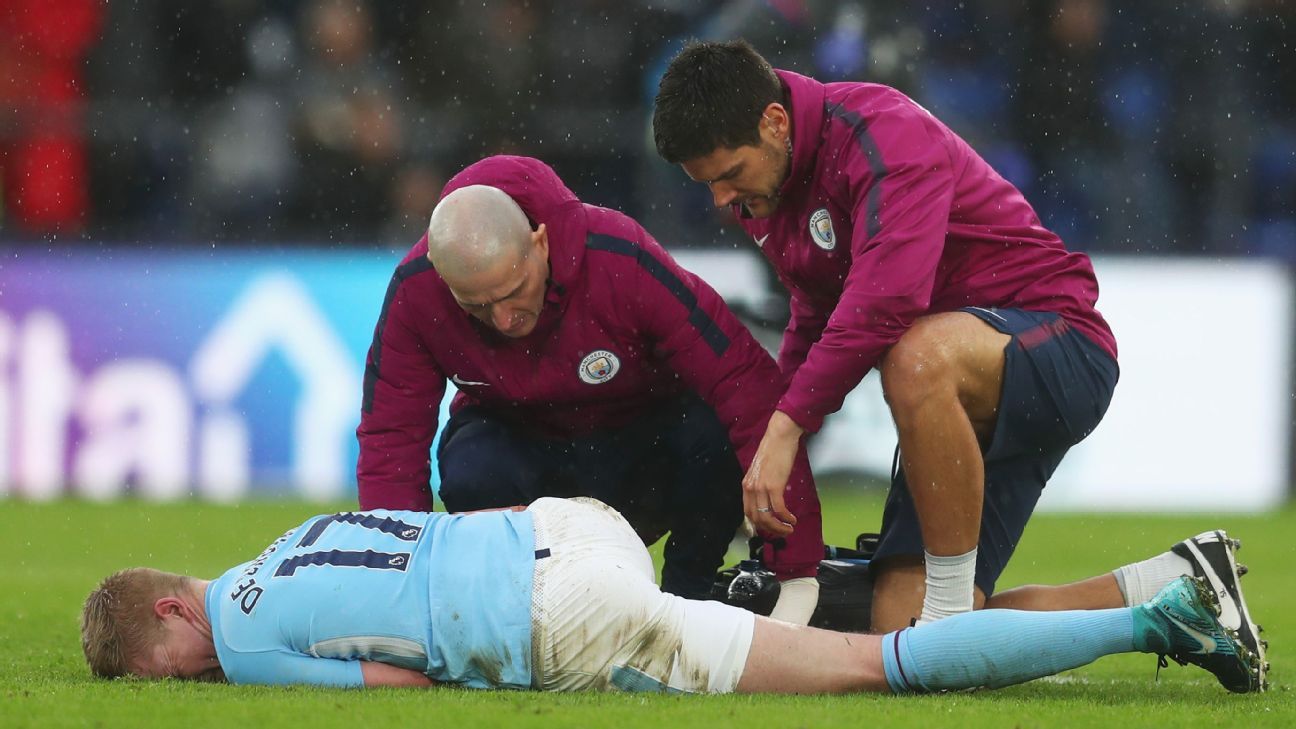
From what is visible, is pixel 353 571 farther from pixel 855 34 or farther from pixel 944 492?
pixel 855 34

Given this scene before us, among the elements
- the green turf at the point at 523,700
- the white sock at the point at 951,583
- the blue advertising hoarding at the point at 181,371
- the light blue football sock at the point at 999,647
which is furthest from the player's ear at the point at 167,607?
the blue advertising hoarding at the point at 181,371

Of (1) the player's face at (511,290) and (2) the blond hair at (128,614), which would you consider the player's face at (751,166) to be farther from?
(2) the blond hair at (128,614)

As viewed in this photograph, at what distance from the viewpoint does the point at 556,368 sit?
526cm

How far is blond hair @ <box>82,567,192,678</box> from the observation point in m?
4.34

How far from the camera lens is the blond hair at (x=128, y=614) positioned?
4.34 metres

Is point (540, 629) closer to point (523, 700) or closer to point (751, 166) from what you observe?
point (523, 700)

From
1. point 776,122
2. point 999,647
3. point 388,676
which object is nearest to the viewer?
point 999,647

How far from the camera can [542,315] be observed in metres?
5.09

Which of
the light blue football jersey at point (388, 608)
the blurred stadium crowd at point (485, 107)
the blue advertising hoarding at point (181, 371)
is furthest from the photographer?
the blurred stadium crowd at point (485, 107)

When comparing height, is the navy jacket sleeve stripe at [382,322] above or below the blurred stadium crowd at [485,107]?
below

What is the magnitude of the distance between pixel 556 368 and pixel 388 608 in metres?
1.29

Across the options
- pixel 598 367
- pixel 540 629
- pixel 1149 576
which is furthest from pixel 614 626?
pixel 1149 576

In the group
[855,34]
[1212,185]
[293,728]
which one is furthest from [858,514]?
[293,728]

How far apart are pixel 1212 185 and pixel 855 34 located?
2.94 metres
